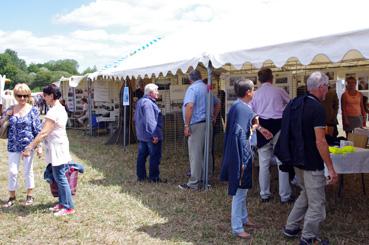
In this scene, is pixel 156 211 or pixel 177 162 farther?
pixel 177 162

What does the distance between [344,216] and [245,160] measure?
1642 millimetres

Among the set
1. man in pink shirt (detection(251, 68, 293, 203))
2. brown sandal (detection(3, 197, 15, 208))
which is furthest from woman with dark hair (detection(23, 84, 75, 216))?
man in pink shirt (detection(251, 68, 293, 203))

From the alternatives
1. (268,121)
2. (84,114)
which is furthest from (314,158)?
(84,114)

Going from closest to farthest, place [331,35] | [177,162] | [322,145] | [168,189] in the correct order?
[322,145], [331,35], [168,189], [177,162]

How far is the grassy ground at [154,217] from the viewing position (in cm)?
437

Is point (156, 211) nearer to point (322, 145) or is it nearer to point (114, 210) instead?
point (114, 210)

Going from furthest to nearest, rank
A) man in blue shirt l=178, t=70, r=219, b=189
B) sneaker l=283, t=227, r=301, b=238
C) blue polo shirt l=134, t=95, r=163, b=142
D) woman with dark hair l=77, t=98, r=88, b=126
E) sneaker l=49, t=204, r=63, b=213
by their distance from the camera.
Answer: woman with dark hair l=77, t=98, r=88, b=126
blue polo shirt l=134, t=95, r=163, b=142
man in blue shirt l=178, t=70, r=219, b=189
sneaker l=49, t=204, r=63, b=213
sneaker l=283, t=227, r=301, b=238

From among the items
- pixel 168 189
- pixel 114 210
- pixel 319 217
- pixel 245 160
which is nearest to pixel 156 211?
pixel 114 210

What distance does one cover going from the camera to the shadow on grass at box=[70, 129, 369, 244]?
437 cm

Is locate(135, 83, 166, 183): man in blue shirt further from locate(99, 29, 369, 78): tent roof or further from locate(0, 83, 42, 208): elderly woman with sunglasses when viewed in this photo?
locate(0, 83, 42, 208): elderly woman with sunglasses

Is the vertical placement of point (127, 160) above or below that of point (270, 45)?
below

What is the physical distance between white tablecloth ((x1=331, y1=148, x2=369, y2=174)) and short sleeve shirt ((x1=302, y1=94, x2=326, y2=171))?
0.82 metres

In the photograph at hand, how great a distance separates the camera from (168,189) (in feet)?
20.9

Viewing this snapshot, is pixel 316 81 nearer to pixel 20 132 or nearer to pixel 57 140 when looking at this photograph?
pixel 57 140
